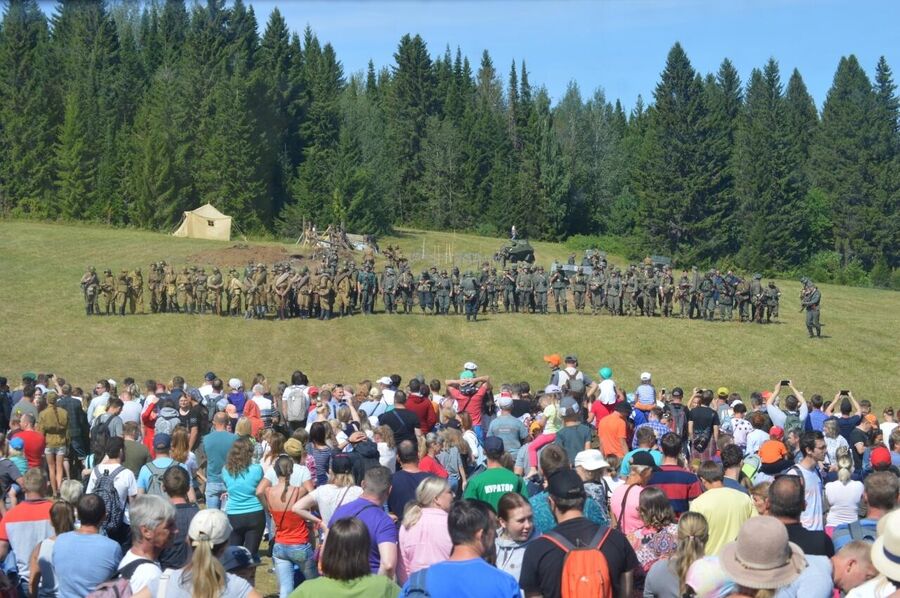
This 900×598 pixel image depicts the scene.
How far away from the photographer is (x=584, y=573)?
610cm

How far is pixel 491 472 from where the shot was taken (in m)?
8.31

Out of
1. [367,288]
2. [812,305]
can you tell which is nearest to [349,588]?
[367,288]

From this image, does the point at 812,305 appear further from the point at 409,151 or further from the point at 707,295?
the point at 409,151

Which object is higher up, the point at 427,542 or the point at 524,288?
the point at 524,288

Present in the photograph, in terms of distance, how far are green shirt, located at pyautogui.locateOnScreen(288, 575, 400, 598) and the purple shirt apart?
161 centimetres

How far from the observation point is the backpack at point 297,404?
15.2 meters

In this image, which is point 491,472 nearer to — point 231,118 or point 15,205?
point 231,118

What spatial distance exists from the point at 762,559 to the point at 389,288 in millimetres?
29362

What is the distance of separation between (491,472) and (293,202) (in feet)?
212

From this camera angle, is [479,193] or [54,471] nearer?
[54,471]

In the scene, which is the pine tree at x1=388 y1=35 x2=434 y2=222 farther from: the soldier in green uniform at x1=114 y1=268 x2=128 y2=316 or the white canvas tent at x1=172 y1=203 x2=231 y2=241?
the soldier in green uniform at x1=114 y1=268 x2=128 y2=316

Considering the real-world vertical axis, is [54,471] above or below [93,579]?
below

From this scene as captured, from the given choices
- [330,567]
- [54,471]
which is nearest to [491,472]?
[330,567]

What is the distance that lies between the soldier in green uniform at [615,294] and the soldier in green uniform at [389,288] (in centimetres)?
671
